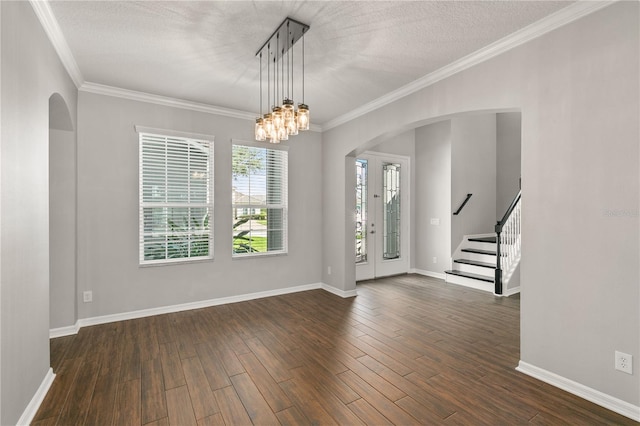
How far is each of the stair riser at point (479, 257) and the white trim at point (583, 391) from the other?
10.5ft

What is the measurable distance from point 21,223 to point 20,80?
36.2 inches

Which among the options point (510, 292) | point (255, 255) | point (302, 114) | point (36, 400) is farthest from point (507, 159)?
point (36, 400)

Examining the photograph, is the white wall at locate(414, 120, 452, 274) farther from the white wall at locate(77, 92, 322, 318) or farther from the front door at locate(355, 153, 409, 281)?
the white wall at locate(77, 92, 322, 318)

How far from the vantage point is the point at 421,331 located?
11.7 feet

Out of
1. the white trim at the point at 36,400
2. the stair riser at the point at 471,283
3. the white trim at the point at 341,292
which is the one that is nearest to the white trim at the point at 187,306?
the white trim at the point at 341,292

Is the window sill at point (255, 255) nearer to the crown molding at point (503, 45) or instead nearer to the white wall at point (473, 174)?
the crown molding at point (503, 45)

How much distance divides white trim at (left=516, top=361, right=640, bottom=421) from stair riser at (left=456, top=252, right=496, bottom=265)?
320 cm

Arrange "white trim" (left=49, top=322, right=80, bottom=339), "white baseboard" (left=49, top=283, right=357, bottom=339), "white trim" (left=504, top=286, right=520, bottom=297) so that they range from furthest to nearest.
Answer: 1. "white trim" (left=504, top=286, right=520, bottom=297)
2. "white baseboard" (left=49, top=283, right=357, bottom=339)
3. "white trim" (left=49, top=322, right=80, bottom=339)

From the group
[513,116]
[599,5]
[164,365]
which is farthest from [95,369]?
[513,116]

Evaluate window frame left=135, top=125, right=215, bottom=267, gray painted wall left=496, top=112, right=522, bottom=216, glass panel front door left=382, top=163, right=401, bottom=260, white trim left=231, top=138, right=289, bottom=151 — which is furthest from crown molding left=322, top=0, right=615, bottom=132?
gray painted wall left=496, top=112, right=522, bottom=216

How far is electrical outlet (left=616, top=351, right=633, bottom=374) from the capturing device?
210cm

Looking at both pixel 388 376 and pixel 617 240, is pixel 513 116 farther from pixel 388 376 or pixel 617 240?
pixel 388 376

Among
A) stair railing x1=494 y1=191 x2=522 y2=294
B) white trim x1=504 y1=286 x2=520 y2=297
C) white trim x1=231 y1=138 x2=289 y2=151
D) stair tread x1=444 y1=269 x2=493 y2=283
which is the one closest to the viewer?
white trim x1=231 y1=138 x2=289 y2=151

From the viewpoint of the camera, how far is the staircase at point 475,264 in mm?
5355
